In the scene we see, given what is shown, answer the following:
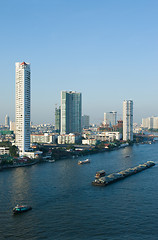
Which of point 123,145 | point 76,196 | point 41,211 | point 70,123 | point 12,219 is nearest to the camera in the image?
point 12,219

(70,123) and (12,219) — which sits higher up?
(70,123)

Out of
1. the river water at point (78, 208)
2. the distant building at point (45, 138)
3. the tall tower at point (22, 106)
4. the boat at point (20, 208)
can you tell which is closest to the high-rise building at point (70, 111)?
the distant building at point (45, 138)

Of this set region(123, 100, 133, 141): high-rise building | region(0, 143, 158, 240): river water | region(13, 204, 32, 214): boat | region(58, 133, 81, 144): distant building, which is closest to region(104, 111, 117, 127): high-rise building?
region(123, 100, 133, 141): high-rise building

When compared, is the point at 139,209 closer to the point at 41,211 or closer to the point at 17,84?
the point at 41,211

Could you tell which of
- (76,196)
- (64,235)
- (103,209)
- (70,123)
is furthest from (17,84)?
(70,123)

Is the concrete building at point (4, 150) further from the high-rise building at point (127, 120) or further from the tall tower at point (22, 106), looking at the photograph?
the high-rise building at point (127, 120)

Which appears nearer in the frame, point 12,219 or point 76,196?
point 12,219

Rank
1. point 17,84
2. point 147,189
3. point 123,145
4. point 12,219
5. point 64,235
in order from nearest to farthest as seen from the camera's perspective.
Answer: point 64,235 < point 12,219 < point 147,189 < point 17,84 < point 123,145

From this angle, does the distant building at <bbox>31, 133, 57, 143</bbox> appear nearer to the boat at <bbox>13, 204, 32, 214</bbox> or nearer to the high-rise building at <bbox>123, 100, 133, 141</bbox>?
the high-rise building at <bbox>123, 100, 133, 141</bbox>
